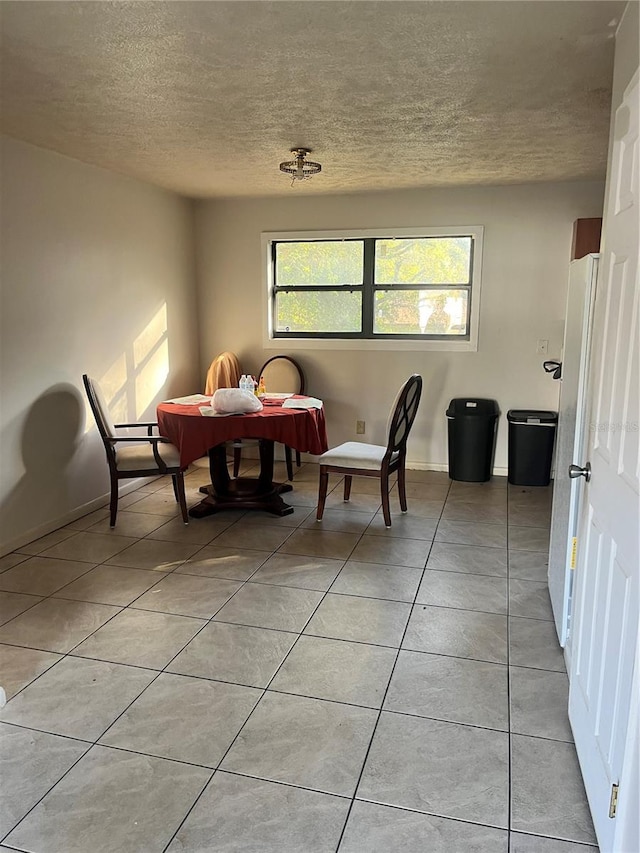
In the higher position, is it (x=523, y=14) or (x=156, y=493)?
(x=523, y=14)

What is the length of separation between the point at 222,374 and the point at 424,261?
1965mm

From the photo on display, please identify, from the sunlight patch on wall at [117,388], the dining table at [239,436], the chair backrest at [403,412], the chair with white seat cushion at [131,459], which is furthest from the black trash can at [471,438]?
the sunlight patch on wall at [117,388]

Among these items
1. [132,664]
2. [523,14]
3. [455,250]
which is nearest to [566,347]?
[523,14]

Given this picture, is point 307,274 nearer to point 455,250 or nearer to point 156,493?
point 455,250

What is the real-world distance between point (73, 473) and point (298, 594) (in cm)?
194

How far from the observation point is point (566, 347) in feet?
8.98

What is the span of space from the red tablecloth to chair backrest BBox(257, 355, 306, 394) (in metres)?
1.44

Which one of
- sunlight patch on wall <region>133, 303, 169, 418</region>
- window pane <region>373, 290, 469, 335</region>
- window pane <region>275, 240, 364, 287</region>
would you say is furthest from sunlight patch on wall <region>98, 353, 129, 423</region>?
window pane <region>373, 290, 469, 335</region>

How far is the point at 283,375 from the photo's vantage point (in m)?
5.41

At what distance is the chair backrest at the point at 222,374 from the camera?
529 cm

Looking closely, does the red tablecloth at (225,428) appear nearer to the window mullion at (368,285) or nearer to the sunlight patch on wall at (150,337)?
the sunlight patch on wall at (150,337)

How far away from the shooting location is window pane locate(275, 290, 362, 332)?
5367 mm

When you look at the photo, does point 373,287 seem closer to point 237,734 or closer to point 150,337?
point 150,337

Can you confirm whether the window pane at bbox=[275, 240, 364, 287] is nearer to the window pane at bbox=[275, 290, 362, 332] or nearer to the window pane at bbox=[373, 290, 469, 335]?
the window pane at bbox=[275, 290, 362, 332]
